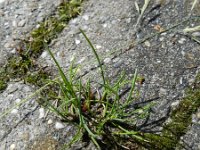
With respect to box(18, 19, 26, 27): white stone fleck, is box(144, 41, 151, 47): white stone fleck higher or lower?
lower

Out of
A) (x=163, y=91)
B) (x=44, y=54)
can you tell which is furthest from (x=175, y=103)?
(x=44, y=54)

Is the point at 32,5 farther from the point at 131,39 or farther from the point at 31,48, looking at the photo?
the point at 131,39

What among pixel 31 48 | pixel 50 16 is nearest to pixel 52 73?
pixel 31 48

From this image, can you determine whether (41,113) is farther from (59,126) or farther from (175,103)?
(175,103)

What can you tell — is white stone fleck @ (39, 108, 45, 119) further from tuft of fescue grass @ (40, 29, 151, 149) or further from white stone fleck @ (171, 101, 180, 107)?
white stone fleck @ (171, 101, 180, 107)

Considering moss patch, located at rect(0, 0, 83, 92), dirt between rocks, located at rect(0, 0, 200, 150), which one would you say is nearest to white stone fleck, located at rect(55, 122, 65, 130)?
dirt between rocks, located at rect(0, 0, 200, 150)

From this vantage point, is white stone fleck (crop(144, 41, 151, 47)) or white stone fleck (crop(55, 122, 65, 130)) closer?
white stone fleck (crop(55, 122, 65, 130))

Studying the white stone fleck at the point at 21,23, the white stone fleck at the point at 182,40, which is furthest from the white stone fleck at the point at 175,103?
the white stone fleck at the point at 21,23
